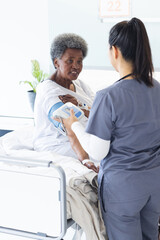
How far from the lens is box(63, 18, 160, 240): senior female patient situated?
1.61m

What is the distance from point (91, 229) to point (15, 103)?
10.8 ft

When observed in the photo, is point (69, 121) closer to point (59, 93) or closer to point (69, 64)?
point (59, 93)

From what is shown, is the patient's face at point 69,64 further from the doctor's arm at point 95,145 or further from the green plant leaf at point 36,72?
the green plant leaf at point 36,72

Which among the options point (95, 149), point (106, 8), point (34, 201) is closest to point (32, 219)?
point (34, 201)

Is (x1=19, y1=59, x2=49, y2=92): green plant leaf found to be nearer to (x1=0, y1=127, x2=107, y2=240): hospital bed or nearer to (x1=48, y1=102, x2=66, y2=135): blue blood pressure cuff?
(x1=48, y1=102, x2=66, y2=135): blue blood pressure cuff

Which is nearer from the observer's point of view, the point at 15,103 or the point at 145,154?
the point at 145,154

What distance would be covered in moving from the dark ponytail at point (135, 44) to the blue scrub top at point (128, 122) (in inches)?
2.5

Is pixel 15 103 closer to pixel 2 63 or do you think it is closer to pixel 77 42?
pixel 2 63

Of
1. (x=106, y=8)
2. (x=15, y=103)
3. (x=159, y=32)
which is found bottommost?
(x=15, y=103)

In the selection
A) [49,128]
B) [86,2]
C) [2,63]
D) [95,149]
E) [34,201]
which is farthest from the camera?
[2,63]

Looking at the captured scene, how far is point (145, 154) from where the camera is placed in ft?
Result: 5.53

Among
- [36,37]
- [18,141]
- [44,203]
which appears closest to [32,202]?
[44,203]

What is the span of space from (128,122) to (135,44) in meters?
0.33

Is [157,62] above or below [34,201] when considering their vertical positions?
above
